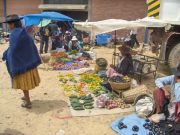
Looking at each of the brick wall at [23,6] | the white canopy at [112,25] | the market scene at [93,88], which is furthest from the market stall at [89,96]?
the brick wall at [23,6]

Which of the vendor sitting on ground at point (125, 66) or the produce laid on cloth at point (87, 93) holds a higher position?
the vendor sitting on ground at point (125, 66)


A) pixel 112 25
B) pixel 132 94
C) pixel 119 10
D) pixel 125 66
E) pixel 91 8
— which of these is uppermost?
pixel 91 8

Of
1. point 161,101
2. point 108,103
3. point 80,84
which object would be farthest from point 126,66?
point 161,101

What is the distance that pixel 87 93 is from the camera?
25.8ft

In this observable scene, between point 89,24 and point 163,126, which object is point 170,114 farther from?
point 89,24

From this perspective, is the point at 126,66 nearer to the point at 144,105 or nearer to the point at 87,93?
the point at 87,93

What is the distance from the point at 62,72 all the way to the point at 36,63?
12.4 feet

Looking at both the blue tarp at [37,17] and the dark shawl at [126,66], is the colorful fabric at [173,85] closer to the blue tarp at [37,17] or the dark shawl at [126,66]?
the dark shawl at [126,66]

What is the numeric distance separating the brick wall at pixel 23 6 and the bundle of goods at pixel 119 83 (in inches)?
615

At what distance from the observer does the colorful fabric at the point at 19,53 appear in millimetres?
6273

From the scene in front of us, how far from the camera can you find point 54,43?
14391 millimetres

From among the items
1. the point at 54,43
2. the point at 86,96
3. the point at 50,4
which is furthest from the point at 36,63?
the point at 50,4

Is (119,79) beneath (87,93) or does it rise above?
above

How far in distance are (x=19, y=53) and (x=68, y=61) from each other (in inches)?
215
